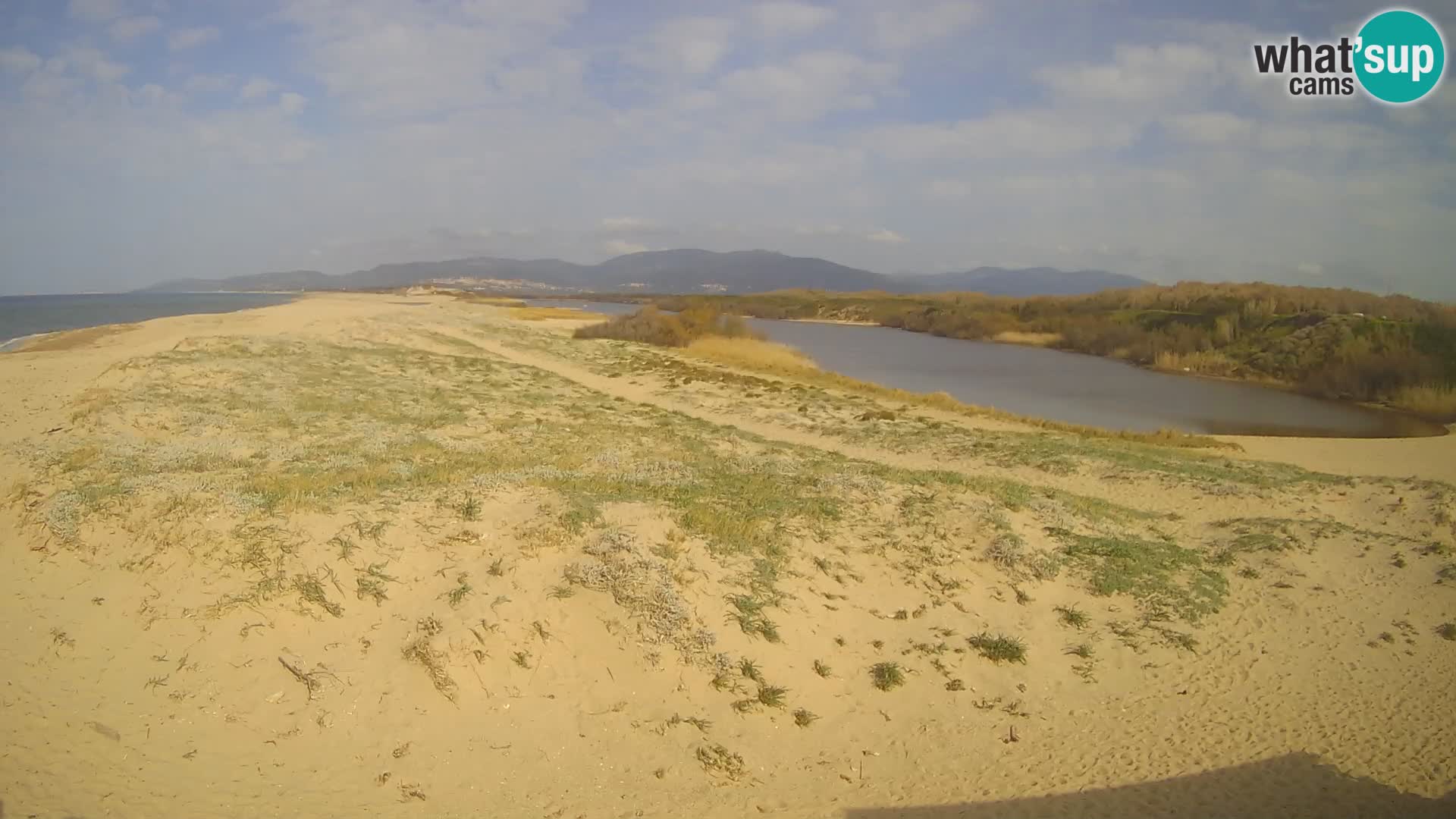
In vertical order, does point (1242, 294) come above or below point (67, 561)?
above

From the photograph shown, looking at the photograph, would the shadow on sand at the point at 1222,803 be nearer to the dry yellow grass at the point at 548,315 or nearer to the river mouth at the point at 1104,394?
the river mouth at the point at 1104,394

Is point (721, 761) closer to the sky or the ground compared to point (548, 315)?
closer to the ground

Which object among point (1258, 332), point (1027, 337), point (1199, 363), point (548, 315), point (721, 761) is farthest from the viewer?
point (548, 315)

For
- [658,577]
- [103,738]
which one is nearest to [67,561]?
[103,738]

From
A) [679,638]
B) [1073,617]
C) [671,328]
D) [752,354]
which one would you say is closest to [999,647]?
[1073,617]

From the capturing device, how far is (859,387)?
3033 cm

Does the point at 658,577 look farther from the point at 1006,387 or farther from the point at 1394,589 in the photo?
the point at 1006,387

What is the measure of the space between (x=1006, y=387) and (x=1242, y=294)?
27.8 m

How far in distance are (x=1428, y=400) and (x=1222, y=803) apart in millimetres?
34178

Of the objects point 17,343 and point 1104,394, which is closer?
point 1104,394

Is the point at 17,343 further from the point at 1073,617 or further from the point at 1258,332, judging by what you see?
the point at 1258,332

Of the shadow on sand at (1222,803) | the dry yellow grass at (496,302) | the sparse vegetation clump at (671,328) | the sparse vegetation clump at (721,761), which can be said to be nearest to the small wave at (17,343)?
the sparse vegetation clump at (671,328)

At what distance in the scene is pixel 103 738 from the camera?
5.87 m

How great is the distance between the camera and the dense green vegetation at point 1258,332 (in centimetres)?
3303
